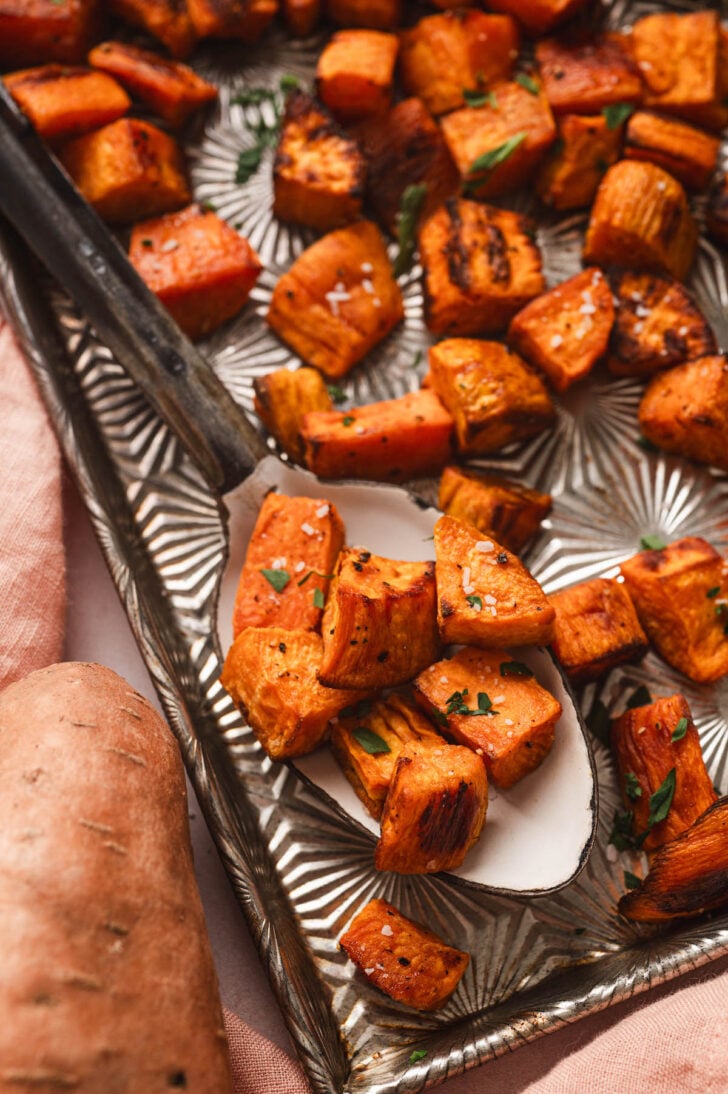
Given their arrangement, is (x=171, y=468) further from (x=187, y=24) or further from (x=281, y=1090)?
(x=281, y=1090)

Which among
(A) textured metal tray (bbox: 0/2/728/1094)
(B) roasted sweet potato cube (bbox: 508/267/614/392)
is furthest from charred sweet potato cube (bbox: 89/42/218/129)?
(B) roasted sweet potato cube (bbox: 508/267/614/392)

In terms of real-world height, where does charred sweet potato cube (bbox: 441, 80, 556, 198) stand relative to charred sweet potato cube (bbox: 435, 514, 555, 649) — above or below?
above

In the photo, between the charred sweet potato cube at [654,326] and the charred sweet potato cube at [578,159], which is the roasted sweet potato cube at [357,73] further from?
the charred sweet potato cube at [654,326]

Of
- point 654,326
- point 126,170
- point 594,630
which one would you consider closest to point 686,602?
point 594,630

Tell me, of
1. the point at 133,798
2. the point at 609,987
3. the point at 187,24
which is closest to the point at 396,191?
the point at 187,24

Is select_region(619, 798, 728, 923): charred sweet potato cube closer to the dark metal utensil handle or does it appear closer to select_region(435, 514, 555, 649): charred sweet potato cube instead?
select_region(435, 514, 555, 649): charred sweet potato cube

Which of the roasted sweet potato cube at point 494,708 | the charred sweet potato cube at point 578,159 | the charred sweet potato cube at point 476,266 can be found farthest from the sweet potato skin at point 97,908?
the charred sweet potato cube at point 578,159

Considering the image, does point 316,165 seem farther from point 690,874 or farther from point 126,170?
point 690,874
